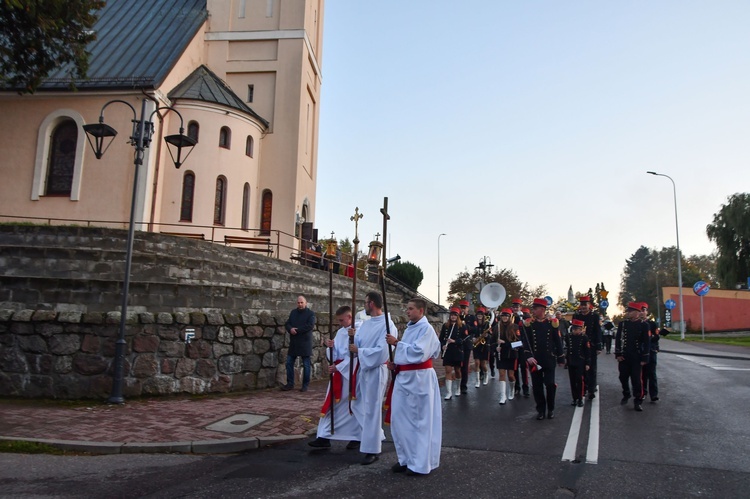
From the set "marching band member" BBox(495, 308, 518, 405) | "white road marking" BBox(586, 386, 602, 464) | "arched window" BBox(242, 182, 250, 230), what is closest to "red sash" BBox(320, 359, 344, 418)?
"white road marking" BBox(586, 386, 602, 464)

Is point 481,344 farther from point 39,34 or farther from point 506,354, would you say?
point 39,34

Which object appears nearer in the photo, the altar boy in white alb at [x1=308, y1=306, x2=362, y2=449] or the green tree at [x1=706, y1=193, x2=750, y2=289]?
the altar boy in white alb at [x1=308, y1=306, x2=362, y2=449]

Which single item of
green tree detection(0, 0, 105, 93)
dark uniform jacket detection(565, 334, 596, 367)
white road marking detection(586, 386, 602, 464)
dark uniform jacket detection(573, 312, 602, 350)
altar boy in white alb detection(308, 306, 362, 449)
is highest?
green tree detection(0, 0, 105, 93)

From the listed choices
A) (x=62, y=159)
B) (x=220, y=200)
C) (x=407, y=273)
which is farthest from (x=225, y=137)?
(x=407, y=273)

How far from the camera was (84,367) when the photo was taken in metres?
10.0

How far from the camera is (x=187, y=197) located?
23.2 meters

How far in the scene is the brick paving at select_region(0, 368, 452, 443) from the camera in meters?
7.38

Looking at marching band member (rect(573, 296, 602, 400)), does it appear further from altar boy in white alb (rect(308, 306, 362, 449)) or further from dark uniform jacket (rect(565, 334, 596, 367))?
altar boy in white alb (rect(308, 306, 362, 449))

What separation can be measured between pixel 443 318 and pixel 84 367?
883 inches

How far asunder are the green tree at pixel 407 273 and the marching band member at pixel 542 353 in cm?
3130

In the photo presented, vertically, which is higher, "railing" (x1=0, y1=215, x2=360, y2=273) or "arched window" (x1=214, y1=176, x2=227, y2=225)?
"arched window" (x1=214, y1=176, x2=227, y2=225)

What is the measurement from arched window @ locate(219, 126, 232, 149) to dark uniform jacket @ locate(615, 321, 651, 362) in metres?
18.4

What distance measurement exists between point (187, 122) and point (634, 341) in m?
19.4

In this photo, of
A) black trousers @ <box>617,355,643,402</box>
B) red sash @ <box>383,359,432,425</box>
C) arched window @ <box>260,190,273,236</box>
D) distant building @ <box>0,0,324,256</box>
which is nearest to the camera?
red sash @ <box>383,359,432,425</box>
